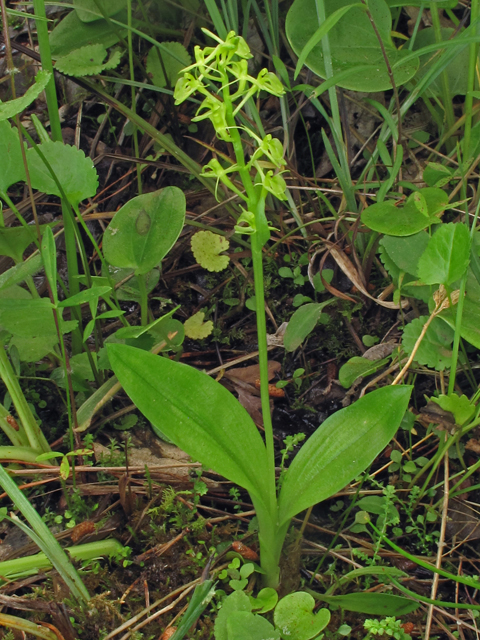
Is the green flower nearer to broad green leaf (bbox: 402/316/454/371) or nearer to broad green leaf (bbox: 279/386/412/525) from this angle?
broad green leaf (bbox: 279/386/412/525)

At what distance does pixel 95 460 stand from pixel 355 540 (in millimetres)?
704

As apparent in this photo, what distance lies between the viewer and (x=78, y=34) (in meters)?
1.96

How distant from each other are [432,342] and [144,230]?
81 centimetres

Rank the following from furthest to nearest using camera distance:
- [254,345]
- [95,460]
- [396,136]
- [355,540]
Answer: [254,345]
[396,136]
[95,460]
[355,540]

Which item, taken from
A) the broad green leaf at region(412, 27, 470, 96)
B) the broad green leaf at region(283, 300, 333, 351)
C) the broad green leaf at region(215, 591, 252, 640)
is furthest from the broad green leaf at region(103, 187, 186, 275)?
the broad green leaf at region(412, 27, 470, 96)

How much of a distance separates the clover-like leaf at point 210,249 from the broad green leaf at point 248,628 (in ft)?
3.39

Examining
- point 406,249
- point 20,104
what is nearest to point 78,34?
point 20,104

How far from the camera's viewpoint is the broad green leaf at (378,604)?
3.41 feet

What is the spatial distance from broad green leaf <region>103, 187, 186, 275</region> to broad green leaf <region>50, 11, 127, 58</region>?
854 mm

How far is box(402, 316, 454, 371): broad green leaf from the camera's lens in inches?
51.8

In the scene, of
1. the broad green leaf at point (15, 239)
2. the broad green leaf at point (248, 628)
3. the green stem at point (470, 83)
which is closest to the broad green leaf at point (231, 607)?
the broad green leaf at point (248, 628)

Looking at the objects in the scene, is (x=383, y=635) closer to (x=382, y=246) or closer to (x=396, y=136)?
(x=382, y=246)

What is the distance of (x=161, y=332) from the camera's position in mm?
1462

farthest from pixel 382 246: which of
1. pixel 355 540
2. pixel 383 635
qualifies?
pixel 383 635
